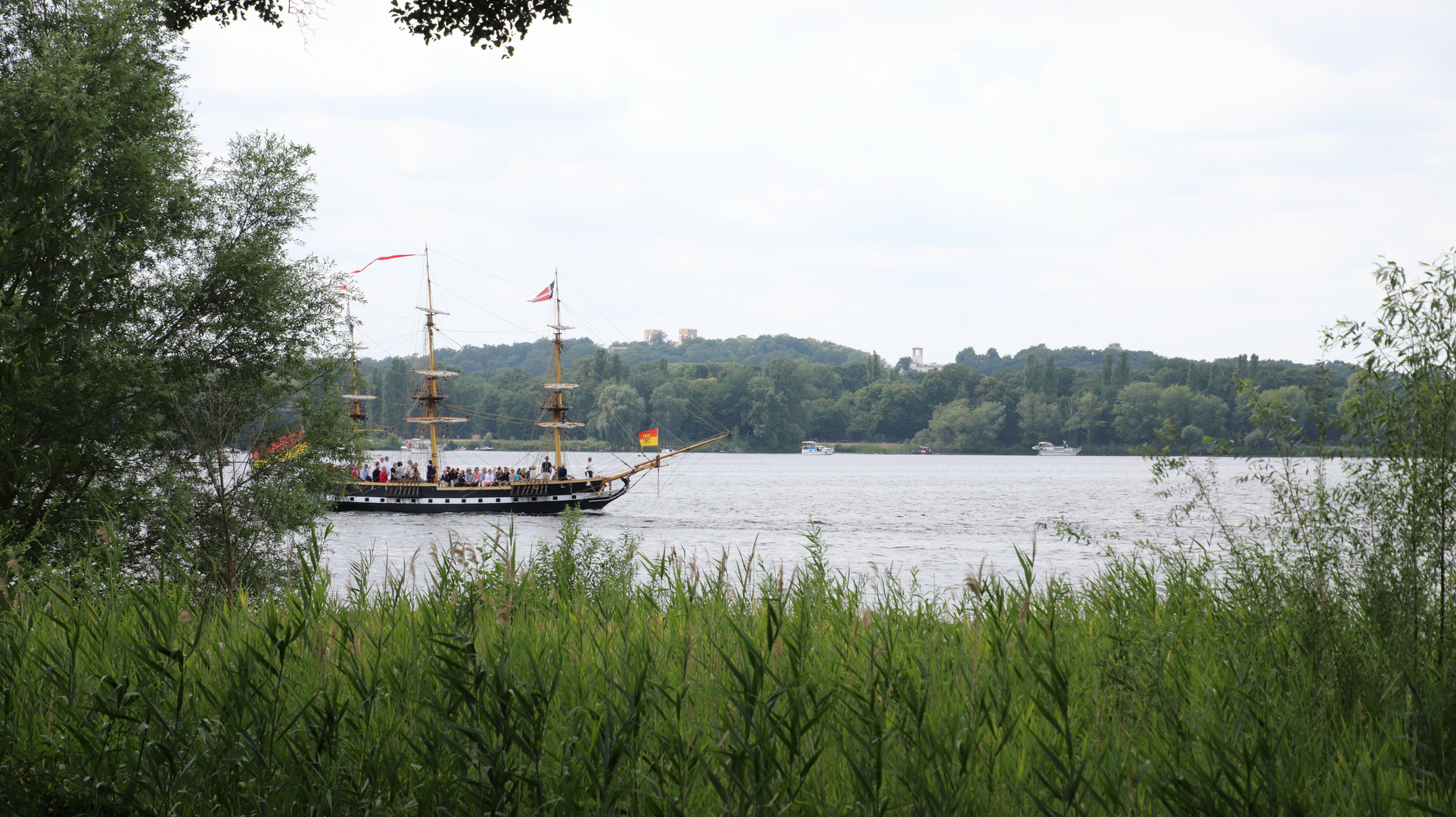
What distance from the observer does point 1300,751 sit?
3.56 m

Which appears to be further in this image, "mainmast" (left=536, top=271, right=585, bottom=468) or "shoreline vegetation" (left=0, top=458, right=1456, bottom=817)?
"mainmast" (left=536, top=271, right=585, bottom=468)

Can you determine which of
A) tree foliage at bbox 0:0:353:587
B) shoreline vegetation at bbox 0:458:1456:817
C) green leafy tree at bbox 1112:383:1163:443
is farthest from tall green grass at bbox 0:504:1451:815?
green leafy tree at bbox 1112:383:1163:443

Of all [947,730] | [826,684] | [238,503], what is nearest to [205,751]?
[826,684]

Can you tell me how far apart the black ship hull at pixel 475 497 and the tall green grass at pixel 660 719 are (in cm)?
5327

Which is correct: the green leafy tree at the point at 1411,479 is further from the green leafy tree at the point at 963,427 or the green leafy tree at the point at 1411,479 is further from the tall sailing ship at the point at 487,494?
the green leafy tree at the point at 963,427

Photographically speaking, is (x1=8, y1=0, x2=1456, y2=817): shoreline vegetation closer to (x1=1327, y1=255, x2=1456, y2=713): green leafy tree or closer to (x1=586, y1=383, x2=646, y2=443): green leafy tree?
(x1=1327, y1=255, x2=1456, y2=713): green leafy tree

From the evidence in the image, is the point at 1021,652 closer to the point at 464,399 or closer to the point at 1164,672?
the point at 1164,672

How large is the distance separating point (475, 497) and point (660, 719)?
56.3 metres

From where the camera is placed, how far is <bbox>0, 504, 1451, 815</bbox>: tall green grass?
316 cm

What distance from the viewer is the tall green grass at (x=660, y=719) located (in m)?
3.16

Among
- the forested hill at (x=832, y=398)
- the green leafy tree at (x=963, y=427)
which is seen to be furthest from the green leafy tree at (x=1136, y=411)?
the green leafy tree at (x=963, y=427)

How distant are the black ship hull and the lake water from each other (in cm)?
95

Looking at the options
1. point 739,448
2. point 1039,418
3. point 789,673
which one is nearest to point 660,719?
point 789,673

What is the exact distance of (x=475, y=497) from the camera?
58.0 meters
